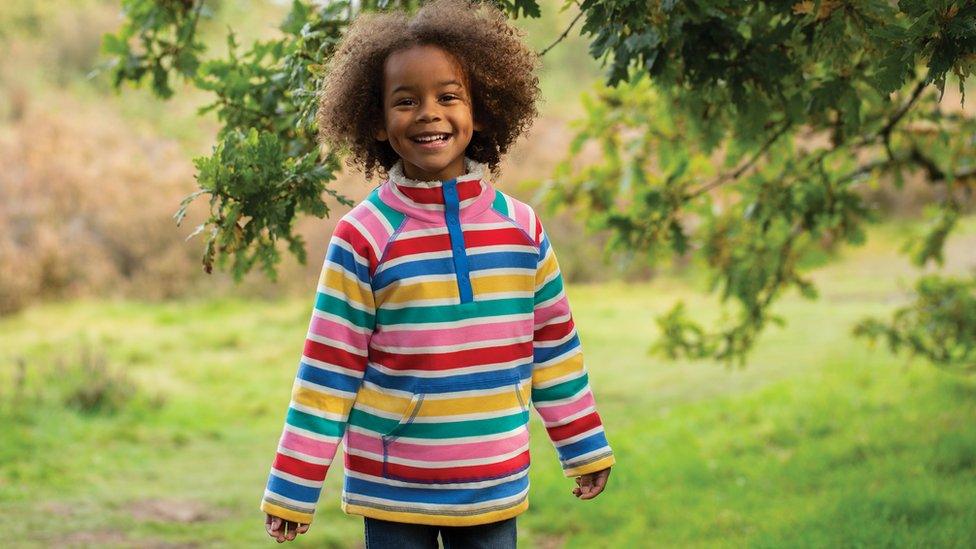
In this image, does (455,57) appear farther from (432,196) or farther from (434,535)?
(434,535)

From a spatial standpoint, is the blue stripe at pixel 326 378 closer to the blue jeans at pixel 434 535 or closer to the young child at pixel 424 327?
the young child at pixel 424 327

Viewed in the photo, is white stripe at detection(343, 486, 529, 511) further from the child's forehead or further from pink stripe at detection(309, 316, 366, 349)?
the child's forehead

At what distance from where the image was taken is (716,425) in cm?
659

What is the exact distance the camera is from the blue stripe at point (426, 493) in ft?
6.73

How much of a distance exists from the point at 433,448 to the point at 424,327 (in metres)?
0.23

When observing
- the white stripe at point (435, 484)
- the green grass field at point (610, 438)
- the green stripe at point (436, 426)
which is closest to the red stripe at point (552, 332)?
the green stripe at point (436, 426)

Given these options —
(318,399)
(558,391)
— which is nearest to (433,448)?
(318,399)

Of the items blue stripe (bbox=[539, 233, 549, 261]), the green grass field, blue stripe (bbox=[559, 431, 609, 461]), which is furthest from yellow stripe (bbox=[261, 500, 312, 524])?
the green grass field

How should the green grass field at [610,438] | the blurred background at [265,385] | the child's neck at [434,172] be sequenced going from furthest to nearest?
the blurred background at [265,385] → the green grass field at [610,438] → the child's neck at [434,172]

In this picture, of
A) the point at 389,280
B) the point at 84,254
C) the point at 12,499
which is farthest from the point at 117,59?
the point at 84,254

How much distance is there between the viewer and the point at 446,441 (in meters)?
2.04

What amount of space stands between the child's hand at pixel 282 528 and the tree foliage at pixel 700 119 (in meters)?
0.61

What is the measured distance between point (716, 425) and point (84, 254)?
25.5 feet

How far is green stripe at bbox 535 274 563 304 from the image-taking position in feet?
7.29
